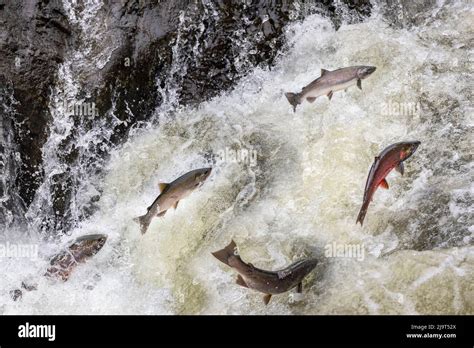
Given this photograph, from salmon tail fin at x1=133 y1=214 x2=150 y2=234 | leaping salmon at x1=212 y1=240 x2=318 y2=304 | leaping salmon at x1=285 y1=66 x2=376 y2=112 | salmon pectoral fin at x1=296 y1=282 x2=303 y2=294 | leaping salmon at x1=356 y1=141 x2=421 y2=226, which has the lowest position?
salmon pectoral fin at x1=296 y1=282 x2=303 y2=294

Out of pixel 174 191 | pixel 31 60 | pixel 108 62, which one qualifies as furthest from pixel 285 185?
pixel 31 60

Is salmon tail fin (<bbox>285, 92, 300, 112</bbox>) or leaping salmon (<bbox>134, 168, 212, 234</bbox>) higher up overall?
salmon tail fin (<bbox>285, 92, 300, 112</bbox>)

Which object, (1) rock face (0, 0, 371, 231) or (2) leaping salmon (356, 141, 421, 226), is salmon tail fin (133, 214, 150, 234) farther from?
Result: (2) leaping salmon (356, 141, 421, 226)

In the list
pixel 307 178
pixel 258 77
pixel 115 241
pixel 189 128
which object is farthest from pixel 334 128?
pixel 115 241

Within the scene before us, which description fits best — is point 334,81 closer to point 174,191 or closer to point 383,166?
point 383,166

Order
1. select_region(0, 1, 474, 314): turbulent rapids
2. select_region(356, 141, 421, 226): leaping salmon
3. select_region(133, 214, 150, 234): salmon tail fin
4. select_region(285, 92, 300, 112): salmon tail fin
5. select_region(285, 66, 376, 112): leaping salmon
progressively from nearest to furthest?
1. select_region(356, 141, 421, 226): leaping salmon
2. select_region(0, 1, 474, 314): turbulent rapids
3. select_region(133, 214, 150, 234): salmon tail fin
4. select_region(285, 66, 376, 112): leaping salmon
5. select_region(285, 92, 300, 112): salmon tail fin

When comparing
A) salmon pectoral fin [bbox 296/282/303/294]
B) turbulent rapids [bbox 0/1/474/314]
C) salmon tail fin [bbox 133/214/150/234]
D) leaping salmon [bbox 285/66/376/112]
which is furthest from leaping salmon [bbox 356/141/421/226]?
salmon tail fin [bbox 133/214/150/234]

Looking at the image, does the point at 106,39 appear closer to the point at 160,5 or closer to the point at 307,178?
the point at 160,5
